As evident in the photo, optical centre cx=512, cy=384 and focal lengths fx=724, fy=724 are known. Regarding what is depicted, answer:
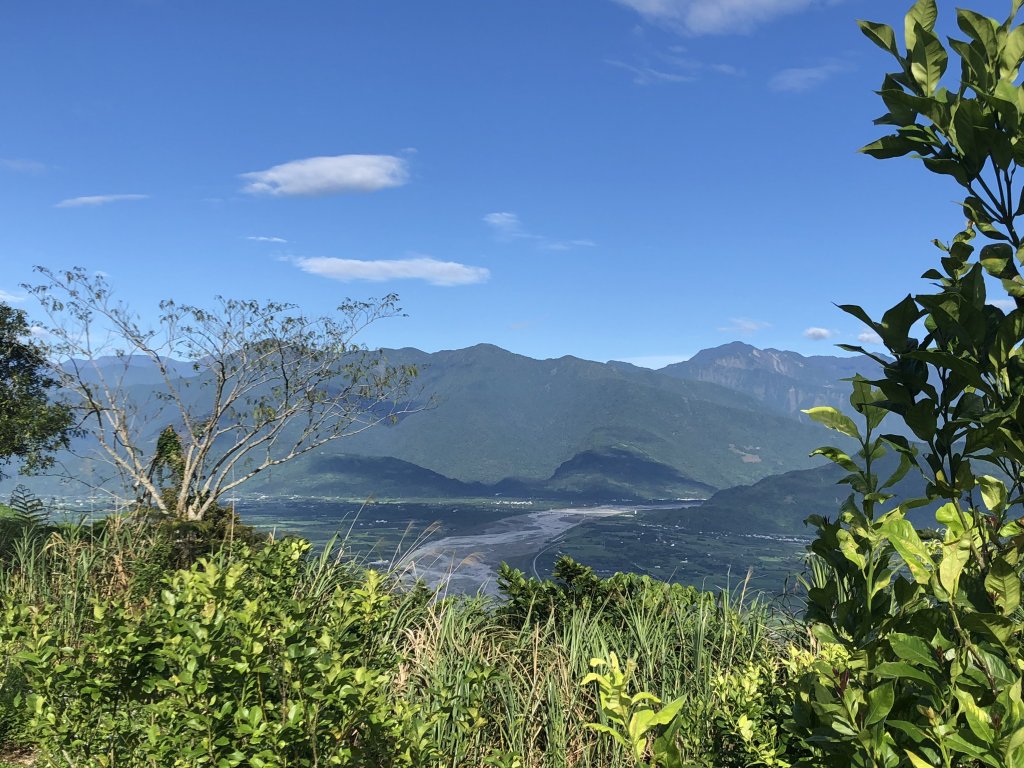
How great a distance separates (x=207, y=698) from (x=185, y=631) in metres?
0.31

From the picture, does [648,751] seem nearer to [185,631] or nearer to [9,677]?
[185,631]

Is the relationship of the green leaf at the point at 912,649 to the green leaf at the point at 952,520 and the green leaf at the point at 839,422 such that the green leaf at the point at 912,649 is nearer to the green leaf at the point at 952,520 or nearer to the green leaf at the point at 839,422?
the green leaf at the point at 952,520

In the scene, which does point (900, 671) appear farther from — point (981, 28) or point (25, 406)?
point (25, 406)

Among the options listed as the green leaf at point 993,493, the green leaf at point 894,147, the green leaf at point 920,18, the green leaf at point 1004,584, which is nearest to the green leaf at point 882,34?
the green leaf at point 920,18

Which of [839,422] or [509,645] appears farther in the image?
[509,645]

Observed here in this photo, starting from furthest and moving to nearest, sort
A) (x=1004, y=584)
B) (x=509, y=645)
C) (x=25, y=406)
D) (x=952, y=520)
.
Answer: (x=25, y=406) < (x=509, y=645) < (x=952, y=520) < (x=1004, y=584)

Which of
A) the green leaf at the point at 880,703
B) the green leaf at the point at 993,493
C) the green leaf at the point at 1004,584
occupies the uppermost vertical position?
the green leaf at the point at 993,493

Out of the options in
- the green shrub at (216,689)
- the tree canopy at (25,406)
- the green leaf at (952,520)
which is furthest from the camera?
the tree canopy at (25,406)

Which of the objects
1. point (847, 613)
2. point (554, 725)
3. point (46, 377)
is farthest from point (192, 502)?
point (847, 613)

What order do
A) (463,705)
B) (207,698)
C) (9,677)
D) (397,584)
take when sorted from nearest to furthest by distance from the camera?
1. (207,698)
2. (463,705)
3. (9,677)
4. (397,584)

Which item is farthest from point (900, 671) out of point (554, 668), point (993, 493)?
point (554, 668)

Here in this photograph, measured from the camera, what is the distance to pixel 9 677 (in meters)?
5.05

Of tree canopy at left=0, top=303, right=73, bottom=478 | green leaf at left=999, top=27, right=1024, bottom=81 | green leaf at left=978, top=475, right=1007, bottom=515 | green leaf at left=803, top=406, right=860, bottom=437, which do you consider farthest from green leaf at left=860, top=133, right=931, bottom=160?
tree canopy at left=0, top=303, right=73, bottom=478

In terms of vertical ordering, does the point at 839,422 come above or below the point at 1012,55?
below
